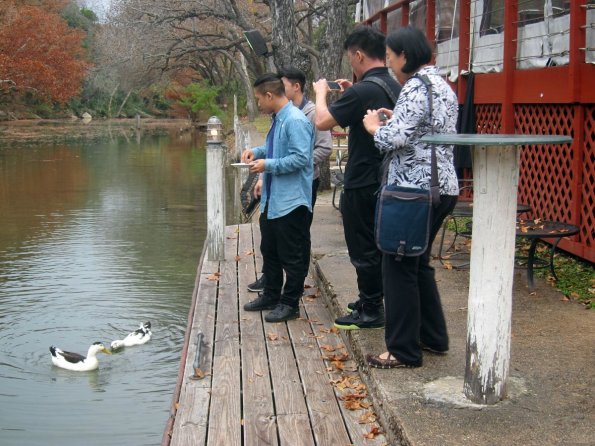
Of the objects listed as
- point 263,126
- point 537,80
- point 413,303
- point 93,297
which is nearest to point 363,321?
point 413,303

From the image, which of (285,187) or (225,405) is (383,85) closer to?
(285,187)

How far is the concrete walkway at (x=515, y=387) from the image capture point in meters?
3.96

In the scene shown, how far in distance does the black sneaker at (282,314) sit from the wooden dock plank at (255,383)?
9 centimetres

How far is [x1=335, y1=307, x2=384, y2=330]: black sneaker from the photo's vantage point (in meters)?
5.77

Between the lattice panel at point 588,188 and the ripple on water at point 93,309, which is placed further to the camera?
the lattice panel at point 588,188

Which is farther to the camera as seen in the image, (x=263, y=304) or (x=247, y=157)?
(x=263, y=304)

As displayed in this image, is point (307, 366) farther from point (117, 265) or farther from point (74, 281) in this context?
point (117, 265)

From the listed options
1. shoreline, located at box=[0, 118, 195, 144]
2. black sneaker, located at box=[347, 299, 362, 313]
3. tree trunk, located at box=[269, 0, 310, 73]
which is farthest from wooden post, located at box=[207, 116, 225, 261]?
shoreline, located at box=[0, 118, 195, 144]

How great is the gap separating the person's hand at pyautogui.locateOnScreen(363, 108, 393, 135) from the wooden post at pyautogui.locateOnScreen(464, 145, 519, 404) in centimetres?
75

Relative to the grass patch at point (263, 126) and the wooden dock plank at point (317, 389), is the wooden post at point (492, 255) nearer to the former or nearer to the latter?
the wooden dock plank at point (317, 389)

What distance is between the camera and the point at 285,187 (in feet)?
20.8

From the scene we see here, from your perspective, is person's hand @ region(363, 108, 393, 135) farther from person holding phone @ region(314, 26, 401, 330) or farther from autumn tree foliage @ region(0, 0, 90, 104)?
autumn tree foliage @ region(0, 0, 90, 104)

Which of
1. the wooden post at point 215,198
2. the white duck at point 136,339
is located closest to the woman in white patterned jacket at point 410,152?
the white duck at point 136,339

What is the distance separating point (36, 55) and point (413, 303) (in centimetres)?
5388
